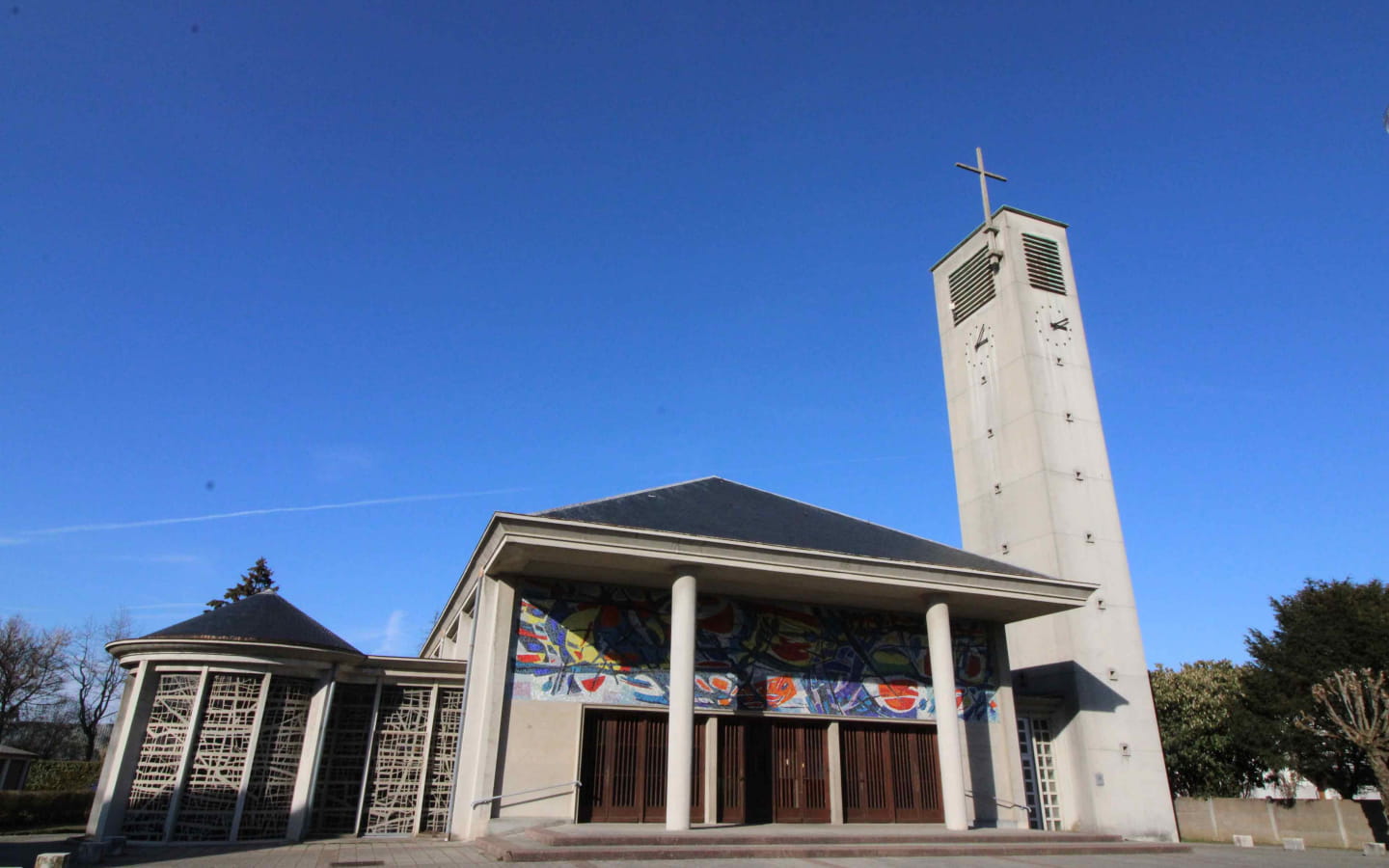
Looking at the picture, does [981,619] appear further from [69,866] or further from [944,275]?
[69,866]

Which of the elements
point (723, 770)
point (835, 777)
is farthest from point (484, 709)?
point (835, 777)

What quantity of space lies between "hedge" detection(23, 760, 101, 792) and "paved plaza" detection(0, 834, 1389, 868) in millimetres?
19267

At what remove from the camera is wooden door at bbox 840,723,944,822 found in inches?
640

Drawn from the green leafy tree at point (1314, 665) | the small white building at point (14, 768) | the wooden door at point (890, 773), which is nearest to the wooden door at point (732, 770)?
the wooden door at point (890, 773)

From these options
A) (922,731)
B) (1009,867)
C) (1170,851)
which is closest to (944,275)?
(922,731)

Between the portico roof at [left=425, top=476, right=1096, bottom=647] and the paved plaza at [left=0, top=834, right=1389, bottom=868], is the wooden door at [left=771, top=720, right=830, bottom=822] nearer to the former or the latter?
the portico roof at [left=425, top=476, right=1096, bottom=647]

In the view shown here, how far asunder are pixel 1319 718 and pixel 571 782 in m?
22.7

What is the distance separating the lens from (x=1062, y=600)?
56.5 ft

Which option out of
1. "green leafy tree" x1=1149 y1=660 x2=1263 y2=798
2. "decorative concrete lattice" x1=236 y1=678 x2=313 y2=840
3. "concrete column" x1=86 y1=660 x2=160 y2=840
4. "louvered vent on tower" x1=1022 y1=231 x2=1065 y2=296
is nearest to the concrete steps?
"decorative concrete lattice" x1=236 y1=678 x2=313 y2=840

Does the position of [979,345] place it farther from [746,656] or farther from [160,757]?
[160,757]

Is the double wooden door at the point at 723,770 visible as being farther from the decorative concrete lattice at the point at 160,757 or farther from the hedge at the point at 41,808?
the hedge at the point at 41,808

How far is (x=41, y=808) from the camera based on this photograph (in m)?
23.9

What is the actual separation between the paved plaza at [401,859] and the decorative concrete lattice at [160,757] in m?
0.67

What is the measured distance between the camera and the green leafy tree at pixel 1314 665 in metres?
24.3
